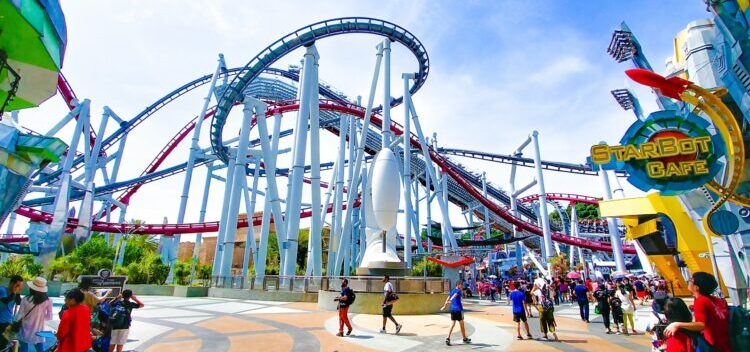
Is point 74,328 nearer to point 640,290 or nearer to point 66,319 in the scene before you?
point 66,319

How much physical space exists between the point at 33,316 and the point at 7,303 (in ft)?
1.23

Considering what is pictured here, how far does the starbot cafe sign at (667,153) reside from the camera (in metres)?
8.04

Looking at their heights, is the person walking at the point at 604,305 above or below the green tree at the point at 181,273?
below

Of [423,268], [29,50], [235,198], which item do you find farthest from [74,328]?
[423,268]

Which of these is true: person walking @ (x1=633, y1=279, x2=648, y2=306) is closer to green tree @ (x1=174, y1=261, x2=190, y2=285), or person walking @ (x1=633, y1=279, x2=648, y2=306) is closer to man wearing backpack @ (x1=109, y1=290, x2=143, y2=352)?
man wearing backpack @ (x1=109, y1=290, x2=143, y2=352)

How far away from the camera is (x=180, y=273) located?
2123 cm

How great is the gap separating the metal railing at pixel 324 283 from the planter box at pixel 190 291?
557 mm

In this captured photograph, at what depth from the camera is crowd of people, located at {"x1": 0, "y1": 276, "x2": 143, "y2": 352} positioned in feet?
11.6

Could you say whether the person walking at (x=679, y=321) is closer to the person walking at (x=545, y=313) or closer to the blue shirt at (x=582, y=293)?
the person walking at (x=545, y=313)

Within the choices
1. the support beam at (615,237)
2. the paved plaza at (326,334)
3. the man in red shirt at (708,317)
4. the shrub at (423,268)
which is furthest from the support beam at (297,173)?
the support beam at (615,237)

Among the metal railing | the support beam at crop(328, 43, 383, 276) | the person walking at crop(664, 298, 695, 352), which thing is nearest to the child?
the metal railing

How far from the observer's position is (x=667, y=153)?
8.16 metres

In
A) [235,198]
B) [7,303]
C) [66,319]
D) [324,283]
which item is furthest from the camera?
[235,198]

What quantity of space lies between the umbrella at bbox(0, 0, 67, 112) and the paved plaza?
14.2 feet
